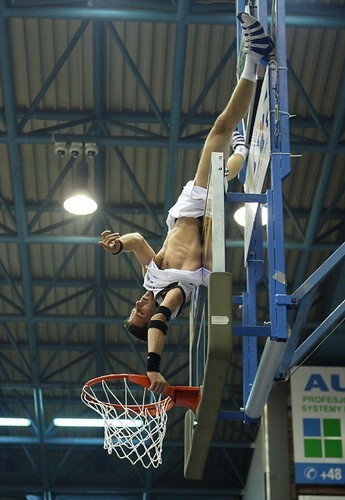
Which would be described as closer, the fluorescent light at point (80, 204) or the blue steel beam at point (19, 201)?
the blue steel beam at point (19, 201)

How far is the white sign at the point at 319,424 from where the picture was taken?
19969 millimetres

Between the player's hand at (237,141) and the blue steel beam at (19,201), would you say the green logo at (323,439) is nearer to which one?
the blue steel beam at (19,201)

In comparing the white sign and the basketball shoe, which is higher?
the white sign

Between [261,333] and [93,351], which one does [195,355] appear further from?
[93,351]

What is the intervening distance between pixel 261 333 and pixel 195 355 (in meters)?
1.74

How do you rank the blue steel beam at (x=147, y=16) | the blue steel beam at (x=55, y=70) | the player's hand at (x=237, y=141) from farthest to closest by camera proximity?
the blue steel beam at (x=55, y=70) < the blue steel beam at (x=147, y=16) < the player's hand at (x=237, y=141)

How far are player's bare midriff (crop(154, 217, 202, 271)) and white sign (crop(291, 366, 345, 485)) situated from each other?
40.1ft

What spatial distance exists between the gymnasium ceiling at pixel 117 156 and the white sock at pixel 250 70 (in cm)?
584

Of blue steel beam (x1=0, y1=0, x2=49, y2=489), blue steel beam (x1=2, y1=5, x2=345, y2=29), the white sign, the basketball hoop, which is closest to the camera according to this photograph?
the basketball hoop

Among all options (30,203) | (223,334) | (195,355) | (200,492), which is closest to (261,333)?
(223,334)

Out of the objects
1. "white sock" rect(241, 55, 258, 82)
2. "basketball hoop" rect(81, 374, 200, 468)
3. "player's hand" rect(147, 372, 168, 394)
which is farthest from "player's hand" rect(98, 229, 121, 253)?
"white sock" rect(241, 55, 258, 82)

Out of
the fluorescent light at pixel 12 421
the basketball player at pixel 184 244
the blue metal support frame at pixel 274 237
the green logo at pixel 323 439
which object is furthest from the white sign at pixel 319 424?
the basketball player at pixel 184 244

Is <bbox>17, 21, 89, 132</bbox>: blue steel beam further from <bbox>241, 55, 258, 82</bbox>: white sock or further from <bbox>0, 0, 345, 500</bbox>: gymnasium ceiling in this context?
<bbox>241, 55, 258, 82</bbox>: white sock

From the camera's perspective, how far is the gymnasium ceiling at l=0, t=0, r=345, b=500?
50.2 feet
